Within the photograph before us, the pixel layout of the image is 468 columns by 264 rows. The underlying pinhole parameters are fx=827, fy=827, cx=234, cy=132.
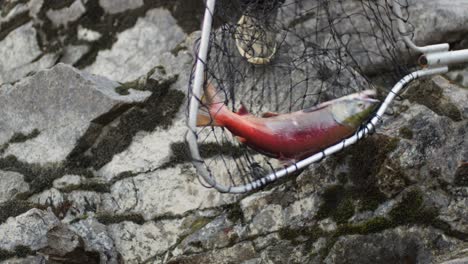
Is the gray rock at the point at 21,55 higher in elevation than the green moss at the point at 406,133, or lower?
higher

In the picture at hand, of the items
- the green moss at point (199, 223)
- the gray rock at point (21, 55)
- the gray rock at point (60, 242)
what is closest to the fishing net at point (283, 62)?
the green moss at point (199, 223)

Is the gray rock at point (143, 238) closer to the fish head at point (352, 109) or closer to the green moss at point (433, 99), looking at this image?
the fish head at point (352, 109)

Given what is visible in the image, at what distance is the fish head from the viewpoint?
4.58 meters

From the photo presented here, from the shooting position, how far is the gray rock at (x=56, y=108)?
5863mm

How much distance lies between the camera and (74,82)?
5.98 meters

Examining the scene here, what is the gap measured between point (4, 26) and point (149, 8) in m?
1.48

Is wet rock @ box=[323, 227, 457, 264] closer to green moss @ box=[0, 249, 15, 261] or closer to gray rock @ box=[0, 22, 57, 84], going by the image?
green moss @ box=[0, 249, 15, 261]

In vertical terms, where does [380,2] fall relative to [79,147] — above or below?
above

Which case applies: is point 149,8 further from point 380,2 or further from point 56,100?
point 380,2

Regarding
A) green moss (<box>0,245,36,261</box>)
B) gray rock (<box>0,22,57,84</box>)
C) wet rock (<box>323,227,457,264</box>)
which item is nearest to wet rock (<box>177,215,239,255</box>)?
wet rock (<box>323,227,457,264</box>)

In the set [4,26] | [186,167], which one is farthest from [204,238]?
[4,26]

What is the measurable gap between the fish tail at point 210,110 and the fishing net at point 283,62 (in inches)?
31.3

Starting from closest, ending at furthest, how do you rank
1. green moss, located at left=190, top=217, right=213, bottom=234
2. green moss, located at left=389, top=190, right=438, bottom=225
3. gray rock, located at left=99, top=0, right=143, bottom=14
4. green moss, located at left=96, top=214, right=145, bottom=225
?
green moss, located at left=389, top=190, right=438, bottom=225 < green moss, located at left=190, top=217, right=213, bottom=234 < green moss, located at left=96, top=214, right=145, bottom=225 < gray rock, located at left=99, top=0, right=143, bottom=14

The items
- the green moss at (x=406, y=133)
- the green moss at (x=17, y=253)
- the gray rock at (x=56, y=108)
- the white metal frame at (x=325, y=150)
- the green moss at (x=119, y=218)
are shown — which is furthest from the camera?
the gray rock at (x=56, y=108)
